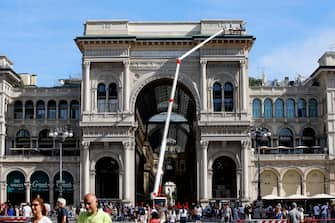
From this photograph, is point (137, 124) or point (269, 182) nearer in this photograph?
point (137, 124)

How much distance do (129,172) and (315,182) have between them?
22092 mm

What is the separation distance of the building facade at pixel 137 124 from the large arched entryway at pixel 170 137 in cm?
337

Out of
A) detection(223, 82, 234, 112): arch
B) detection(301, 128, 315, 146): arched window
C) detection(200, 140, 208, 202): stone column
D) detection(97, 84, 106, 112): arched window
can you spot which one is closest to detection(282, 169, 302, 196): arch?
detection(301, 128, 315, 146): arched window

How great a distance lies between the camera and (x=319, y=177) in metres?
76.3

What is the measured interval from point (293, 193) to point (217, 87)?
15538mm

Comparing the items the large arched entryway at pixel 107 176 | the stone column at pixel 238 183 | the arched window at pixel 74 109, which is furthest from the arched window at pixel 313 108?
the arched window at pixel 74 109

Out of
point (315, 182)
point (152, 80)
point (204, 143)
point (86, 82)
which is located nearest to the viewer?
point (204, 143)

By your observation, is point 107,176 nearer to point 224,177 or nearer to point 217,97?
point 224,177

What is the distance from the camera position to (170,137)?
13600 centimetres

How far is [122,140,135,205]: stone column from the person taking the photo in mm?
71062

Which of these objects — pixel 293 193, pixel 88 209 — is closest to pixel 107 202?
pixel 293 193

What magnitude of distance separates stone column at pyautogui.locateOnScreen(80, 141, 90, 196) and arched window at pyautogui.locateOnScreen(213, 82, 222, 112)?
15121 mm

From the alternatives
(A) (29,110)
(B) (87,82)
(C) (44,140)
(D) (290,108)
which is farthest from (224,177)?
(A) (29,110)

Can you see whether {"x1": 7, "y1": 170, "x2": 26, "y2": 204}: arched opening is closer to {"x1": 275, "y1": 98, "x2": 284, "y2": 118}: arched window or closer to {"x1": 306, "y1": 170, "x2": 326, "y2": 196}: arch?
{"x1": 275, "y1": 98, "x2": 284, "y2": 118}: arched window
